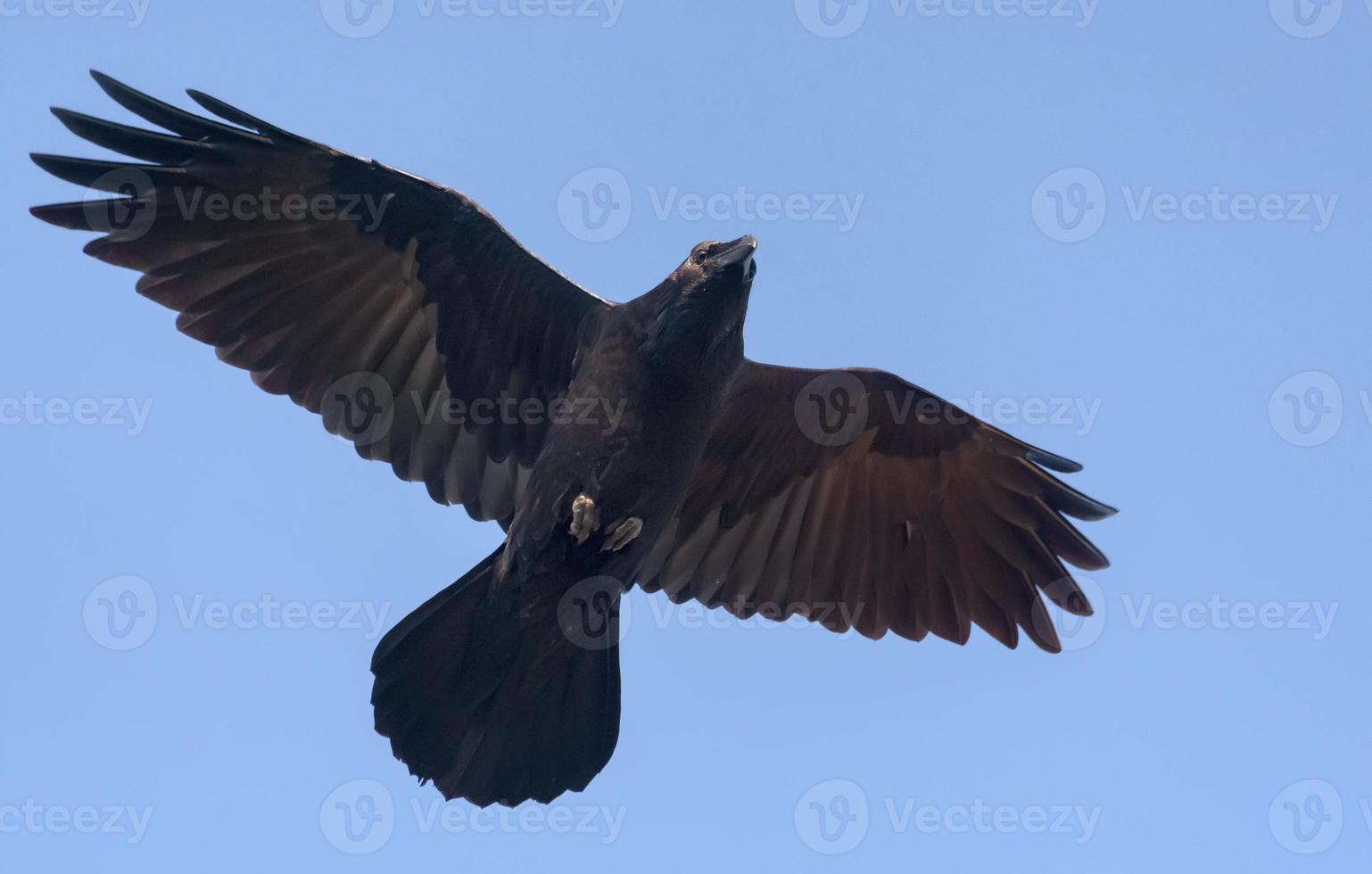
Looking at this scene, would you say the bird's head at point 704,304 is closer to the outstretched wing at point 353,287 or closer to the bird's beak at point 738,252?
the bird's beak at point 738,252

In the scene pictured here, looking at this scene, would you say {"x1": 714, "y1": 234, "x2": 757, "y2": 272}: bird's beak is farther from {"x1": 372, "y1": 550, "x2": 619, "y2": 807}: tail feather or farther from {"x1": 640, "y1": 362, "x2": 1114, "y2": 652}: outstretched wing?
{"x1": 372, "y1": 550, "x2": 619, "y2": 807}: tail feather

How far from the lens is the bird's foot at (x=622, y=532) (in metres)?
7.10

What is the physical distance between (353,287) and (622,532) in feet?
6.34

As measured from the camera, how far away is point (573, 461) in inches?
278

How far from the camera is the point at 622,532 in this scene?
280 inches

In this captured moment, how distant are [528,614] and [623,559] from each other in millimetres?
525

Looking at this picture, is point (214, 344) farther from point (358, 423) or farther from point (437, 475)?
point (437, 475)

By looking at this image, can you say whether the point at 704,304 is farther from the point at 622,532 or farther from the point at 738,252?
the point at 622,532

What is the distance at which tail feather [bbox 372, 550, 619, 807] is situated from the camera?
284 inches

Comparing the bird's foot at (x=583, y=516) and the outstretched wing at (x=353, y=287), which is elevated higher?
the outstretched wing at (x=353, y=287)

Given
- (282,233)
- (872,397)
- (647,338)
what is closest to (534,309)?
(647,338)

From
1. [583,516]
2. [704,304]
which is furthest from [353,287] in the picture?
[704,304]

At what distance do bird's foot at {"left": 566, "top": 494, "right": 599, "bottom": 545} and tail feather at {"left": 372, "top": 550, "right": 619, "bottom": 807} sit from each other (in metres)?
0.34

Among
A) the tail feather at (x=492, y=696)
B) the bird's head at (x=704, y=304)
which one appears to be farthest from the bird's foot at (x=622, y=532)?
the bird's head at (x=704, y=304)
